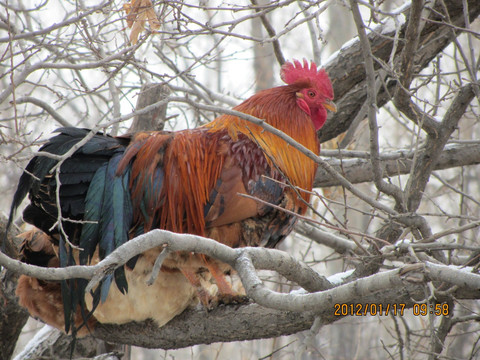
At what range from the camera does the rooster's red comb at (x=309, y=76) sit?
427cm

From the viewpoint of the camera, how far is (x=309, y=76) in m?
4.36

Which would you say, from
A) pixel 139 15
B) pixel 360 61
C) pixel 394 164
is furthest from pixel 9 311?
pixel 360 61

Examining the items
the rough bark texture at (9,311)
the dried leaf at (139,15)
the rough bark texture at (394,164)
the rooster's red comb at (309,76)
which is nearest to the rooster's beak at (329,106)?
the rooster's red comb at (309,76)

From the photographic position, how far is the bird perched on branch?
319cm

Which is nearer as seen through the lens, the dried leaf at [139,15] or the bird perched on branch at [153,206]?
the bird perched on branch at [153,206]

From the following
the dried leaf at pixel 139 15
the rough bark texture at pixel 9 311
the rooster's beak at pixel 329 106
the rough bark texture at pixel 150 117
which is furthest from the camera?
the rough bark texture at pixel 150 117

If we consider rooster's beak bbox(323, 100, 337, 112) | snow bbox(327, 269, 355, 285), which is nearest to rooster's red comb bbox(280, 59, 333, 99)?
rooster's beak bbox(323, 100, 337, 112)

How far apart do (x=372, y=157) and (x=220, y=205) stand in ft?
3.57

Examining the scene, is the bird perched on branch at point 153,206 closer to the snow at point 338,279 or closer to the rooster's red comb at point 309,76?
the snow at point 338,279

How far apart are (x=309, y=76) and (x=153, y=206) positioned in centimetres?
173

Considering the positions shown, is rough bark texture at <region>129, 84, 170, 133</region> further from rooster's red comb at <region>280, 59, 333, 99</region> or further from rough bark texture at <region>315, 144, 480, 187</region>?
rough bark texture at <region>315, 144, 480, 187</region>

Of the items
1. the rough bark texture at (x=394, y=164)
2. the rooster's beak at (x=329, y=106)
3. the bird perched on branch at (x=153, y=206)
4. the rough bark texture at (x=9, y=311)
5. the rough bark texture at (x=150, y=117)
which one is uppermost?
the rough bark texture at (x=150, y=117)

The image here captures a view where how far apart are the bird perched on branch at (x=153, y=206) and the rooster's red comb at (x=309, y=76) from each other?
642 mm

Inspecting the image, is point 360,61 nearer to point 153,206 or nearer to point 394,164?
point 394,164
